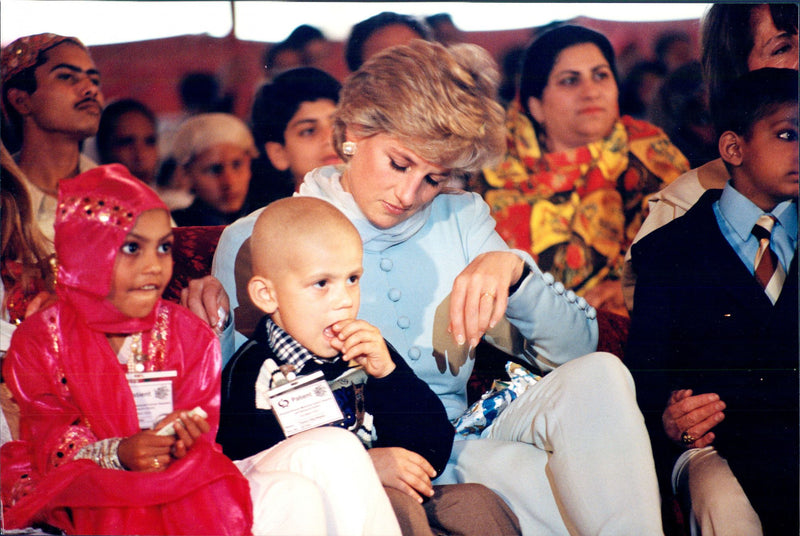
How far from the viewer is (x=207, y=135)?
8.13 ft

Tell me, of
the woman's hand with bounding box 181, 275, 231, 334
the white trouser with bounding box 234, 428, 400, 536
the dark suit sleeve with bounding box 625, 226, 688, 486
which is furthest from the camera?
the dark suit sleeve with bounding box 625, 226, 688, 486

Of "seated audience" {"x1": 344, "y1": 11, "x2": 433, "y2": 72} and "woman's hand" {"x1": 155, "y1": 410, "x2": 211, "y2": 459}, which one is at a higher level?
"seated audience" {"x1": 344, "y1": 11, "x2": 433, "y2": 72}

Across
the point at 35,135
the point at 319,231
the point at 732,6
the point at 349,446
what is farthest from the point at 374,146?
the point at 732,6

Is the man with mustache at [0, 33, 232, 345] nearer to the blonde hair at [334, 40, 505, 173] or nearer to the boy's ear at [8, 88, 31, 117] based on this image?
the boy's ear at [8, 88, 31, 117]

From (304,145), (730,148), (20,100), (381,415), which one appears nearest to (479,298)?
(381,415)

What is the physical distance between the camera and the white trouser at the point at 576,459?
225cm

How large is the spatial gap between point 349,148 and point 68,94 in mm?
899

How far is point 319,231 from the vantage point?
230 centimetres

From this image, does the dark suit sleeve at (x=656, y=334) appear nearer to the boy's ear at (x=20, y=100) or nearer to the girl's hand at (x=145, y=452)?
the girl's hand at (x=145, y=452)

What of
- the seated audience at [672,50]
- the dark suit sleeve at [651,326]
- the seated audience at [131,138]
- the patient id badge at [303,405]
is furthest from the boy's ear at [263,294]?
the seated audience at [672,50]

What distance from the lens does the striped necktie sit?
257 centimetres

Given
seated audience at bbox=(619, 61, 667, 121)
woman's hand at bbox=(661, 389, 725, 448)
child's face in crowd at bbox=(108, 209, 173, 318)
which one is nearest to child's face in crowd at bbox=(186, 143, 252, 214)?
child's face in crowd at bbox=(108, 209, 173, 318)

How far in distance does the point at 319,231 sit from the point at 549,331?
2.58 ft

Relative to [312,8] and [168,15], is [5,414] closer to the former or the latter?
[168,15]
